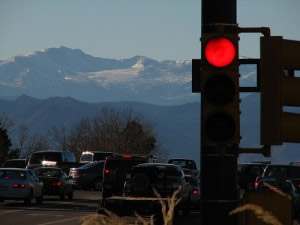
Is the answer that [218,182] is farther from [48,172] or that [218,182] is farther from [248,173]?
[248,173]

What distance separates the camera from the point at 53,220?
3180 centimetres

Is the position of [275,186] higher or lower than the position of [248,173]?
lower

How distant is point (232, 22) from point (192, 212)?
96.2 feet

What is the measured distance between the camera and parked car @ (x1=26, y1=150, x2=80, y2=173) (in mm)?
55219

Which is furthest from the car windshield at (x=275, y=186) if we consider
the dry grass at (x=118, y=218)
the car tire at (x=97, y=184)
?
the car tire at (x=97, y=184)

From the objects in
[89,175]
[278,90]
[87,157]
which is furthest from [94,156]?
[278,90]

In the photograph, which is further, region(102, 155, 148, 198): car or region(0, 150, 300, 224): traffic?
region(102, 155, 148, 198): car

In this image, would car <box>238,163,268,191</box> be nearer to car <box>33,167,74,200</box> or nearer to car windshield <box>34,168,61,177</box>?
car <box>33,167,74,200</box>

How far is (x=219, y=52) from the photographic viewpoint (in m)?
9.14

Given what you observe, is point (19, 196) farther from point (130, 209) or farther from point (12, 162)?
point (12, 162)

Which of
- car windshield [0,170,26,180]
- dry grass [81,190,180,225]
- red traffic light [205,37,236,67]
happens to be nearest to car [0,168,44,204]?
car windshield [0,170,26,180]

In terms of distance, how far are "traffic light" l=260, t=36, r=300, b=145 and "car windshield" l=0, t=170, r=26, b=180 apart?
31.3 meters

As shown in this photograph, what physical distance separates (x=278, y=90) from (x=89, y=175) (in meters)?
46.4

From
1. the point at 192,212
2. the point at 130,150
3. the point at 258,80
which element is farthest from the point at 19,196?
the point at 130,150
